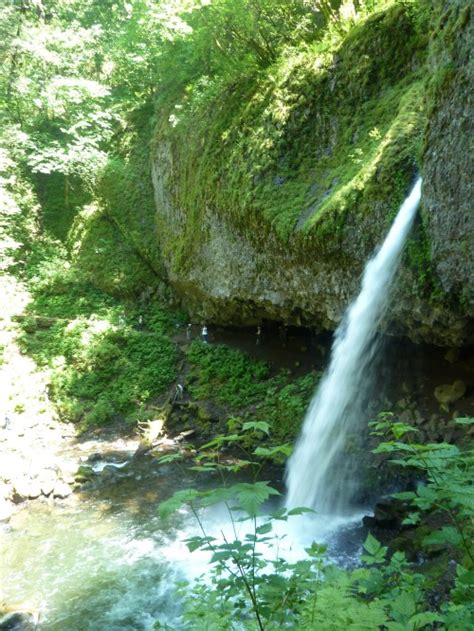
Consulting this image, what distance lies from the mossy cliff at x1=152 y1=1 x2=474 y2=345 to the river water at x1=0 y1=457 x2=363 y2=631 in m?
2.91

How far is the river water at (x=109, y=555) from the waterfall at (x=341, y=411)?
0.51 meters

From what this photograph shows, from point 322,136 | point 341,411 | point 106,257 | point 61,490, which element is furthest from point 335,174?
point 106,257

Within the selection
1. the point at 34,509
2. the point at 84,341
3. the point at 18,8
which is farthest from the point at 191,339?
the point at 18,8

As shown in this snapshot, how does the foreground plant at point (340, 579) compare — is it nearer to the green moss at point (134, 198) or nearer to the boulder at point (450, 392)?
the boulder at point (450, 392)

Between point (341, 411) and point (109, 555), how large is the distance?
3270 mm

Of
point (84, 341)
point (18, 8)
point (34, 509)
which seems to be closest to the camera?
point (34, 509)

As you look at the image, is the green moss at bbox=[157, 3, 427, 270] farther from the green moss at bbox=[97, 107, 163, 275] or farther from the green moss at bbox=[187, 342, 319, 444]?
the green moss at bbox=[97, 107, 163, 275]

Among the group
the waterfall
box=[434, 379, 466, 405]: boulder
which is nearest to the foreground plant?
the waterfall

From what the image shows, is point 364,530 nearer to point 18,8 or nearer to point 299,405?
point 299,405

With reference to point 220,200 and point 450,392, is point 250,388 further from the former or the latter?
point 450,392

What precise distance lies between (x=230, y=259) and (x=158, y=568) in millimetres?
5158

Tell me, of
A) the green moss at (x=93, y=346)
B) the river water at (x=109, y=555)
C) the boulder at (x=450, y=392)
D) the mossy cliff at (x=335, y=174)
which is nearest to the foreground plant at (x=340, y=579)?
the river water at (x=109, y=555)

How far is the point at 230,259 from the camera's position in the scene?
907 cm

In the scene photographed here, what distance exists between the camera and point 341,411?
22.3ft
